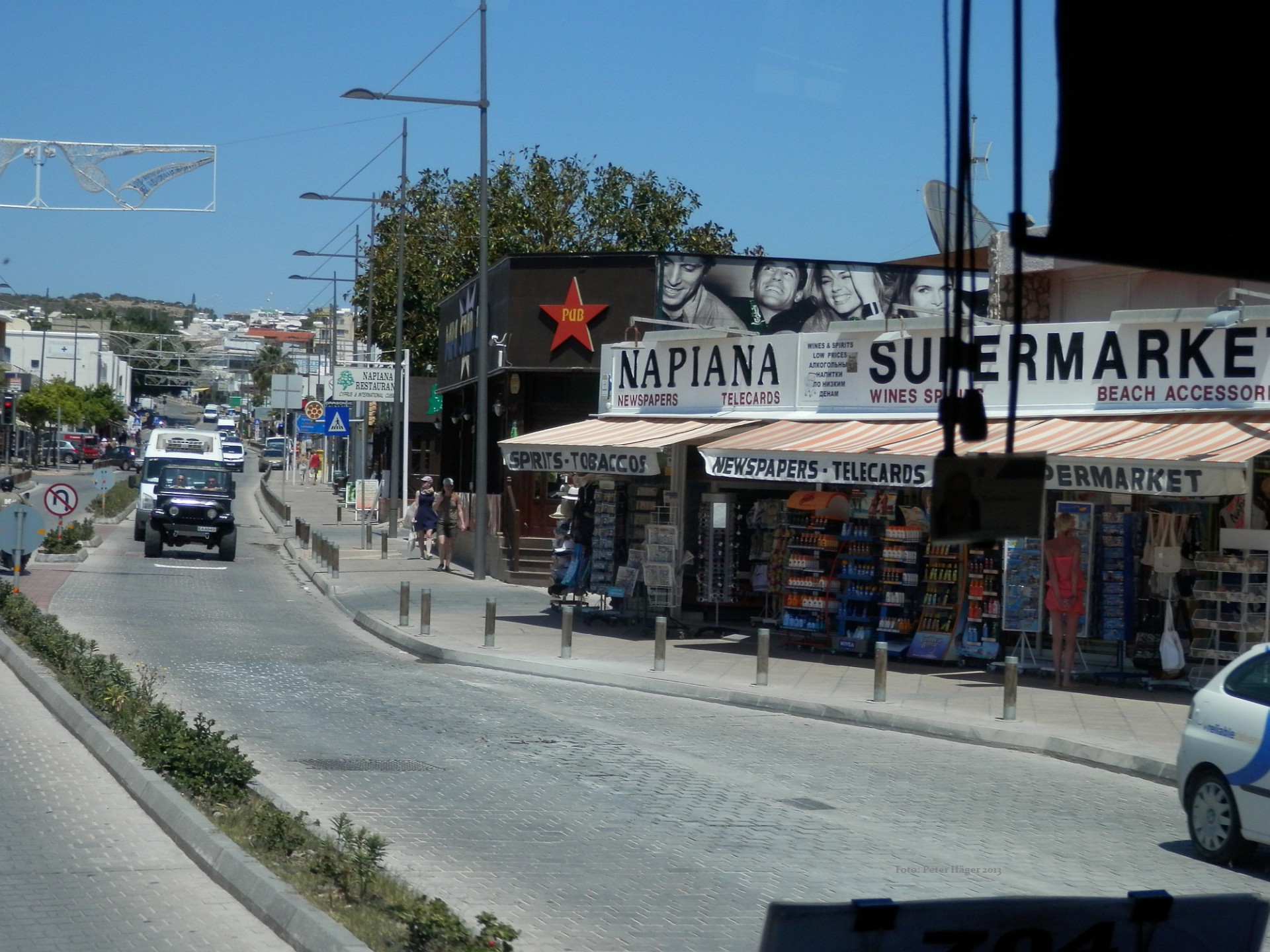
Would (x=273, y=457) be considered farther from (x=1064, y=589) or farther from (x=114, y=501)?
(x=1064, y=589)

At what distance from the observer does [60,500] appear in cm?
2581

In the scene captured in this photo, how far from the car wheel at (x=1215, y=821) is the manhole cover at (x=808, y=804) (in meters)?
2.33

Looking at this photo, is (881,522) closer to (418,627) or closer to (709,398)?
(709,398)

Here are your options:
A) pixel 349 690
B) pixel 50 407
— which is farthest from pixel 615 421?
pixel 50 407

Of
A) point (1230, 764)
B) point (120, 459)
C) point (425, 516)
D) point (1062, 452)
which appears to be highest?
point (120, 459)

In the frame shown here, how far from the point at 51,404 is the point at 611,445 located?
7516 cm

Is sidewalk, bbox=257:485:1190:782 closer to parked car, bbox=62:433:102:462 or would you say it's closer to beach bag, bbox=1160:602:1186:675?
beach bag, bbox=1160:602:1186:675

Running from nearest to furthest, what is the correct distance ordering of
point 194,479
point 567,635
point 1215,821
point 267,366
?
point 1215,821 < point 567,635 < point 194,479 < point 267,366

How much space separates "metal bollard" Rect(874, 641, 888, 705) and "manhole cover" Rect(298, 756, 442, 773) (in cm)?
552

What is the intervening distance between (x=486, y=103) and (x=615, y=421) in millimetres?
7182

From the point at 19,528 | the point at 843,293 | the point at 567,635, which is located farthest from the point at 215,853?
the point at 843,293

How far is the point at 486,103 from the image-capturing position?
2712 centimetres

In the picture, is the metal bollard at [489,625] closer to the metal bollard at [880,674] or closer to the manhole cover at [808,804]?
the metal bollard at [880,674]

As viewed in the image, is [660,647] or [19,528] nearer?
[660,647]
